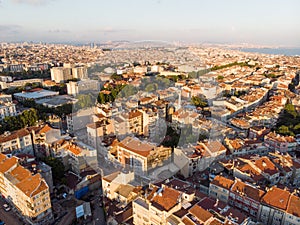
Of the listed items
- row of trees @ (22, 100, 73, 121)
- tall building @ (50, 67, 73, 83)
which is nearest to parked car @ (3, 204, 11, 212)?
row of trees @ (22, 100, 73, 121)

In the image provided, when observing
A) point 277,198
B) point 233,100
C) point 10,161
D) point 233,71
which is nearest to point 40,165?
point 10,161

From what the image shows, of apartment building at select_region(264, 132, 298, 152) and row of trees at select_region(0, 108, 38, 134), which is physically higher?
apartment building at select_region(264, 132, 298, 152)

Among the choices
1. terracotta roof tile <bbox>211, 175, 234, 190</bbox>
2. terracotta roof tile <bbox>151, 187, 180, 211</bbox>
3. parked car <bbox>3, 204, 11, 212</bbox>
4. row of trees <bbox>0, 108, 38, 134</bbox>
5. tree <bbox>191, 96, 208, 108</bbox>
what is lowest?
parked car <bbox>3, 204, 11, 212</bbox>

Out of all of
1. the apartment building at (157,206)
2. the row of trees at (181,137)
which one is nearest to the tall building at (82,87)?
the row of trees at (181,137)

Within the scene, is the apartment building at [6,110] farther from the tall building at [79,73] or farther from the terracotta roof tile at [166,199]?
the terracotta roof tile at [166,199]

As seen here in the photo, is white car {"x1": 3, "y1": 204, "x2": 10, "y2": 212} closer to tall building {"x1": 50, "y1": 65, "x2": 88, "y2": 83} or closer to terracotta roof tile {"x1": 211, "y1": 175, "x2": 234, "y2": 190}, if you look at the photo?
terracotta roof tile {"x1": 211, "y1": 175, "x2": 234, "y2": 190}

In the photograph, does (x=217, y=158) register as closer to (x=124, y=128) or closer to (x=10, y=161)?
(x=124, y=128)
